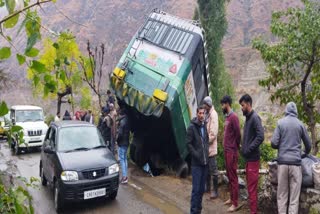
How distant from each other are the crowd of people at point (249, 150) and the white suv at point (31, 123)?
982 cm

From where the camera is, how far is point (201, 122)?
247 inches

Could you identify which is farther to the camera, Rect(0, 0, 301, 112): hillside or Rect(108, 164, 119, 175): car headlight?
Rect(0, 0, 301, 112): hillside

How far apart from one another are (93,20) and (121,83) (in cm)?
11657

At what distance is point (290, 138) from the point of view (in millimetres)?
5480

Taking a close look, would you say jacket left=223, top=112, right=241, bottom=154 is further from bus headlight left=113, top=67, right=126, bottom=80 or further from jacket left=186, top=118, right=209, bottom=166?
bus headlight left=113, top=67, right=126, bottom=80

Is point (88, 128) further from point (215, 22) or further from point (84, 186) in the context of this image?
point (215, 22)

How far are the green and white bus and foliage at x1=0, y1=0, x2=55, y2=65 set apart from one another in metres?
6.61

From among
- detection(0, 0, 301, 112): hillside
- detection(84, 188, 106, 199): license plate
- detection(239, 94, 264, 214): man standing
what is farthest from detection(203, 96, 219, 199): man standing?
detection(0, 0, 301, 112): hillside

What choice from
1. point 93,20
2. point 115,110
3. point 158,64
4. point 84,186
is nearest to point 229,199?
point 84,186

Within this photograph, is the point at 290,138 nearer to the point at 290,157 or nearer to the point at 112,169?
the point at 290,157

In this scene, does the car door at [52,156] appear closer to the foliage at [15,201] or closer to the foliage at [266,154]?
the foliage at [266,154]

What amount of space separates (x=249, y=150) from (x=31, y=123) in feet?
39.3

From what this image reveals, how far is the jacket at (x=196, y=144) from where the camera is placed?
242 inches

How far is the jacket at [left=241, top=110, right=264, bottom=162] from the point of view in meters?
5.98
